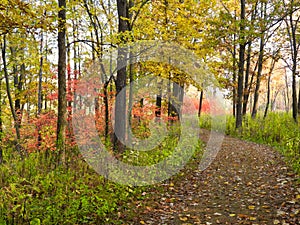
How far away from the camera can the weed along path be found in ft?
14.7

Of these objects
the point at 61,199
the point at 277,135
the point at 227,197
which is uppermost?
the point at 277,135

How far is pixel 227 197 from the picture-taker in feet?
18.2

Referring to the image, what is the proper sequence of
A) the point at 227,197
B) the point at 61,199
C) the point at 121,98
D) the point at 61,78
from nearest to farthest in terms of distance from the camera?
1. the point at 61,199
2. the point at 227,197
3. the point at 61,78
4. the point at 121,98

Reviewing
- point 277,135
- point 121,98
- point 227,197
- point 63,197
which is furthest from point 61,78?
point 277,135

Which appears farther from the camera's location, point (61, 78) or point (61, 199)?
point (61, 78)

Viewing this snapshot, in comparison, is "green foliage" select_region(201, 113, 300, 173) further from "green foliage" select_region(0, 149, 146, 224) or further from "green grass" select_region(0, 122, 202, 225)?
"green foliage" select_region(0, 149, 146, 224)

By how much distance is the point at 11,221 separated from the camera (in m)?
3.96

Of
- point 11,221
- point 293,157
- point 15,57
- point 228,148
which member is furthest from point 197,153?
point 15,57

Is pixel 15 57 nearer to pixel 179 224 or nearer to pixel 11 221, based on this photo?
pixel 11 221

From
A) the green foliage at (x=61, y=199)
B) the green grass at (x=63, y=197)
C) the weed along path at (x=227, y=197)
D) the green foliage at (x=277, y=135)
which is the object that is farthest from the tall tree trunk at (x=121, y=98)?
the green foliage at (x=277, y=135)

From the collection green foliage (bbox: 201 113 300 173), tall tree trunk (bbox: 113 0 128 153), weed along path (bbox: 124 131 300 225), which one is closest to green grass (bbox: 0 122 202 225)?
weed along path (bbox: 124 131 300 225)

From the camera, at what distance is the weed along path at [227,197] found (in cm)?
449

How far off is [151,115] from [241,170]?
5879 millimetres

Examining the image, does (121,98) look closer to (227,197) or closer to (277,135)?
(227,197)
